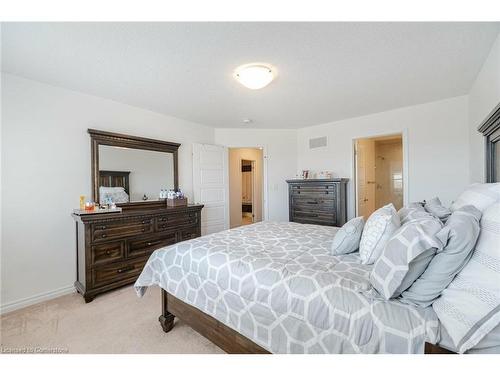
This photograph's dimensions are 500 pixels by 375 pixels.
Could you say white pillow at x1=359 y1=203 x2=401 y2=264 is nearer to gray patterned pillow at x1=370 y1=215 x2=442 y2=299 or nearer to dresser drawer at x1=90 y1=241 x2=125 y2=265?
gray patterned pillow at x1=370 y1=215 x2=442 y2=299

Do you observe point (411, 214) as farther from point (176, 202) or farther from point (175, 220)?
point (176, 202)

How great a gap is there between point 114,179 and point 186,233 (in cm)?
121

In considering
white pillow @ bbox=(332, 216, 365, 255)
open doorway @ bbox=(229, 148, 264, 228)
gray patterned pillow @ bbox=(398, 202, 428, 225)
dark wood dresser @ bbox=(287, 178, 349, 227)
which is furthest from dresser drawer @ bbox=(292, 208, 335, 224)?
white pillow @ bbox=(332, 216, 365, 255)

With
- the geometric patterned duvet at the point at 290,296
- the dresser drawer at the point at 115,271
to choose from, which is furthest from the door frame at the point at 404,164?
the dresser drawer at the point at 115,271

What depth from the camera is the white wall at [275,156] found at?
173 inches

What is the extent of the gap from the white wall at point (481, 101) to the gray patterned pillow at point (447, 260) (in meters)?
1.56

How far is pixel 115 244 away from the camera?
8.23 feet

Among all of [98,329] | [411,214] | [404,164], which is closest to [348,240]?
[411,214]

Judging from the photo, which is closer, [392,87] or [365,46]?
[365,46]

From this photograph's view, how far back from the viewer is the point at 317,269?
132 centimetres

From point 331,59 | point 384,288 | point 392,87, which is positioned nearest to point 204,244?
point 384,288

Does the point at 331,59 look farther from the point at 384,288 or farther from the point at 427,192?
the point at 427,192
